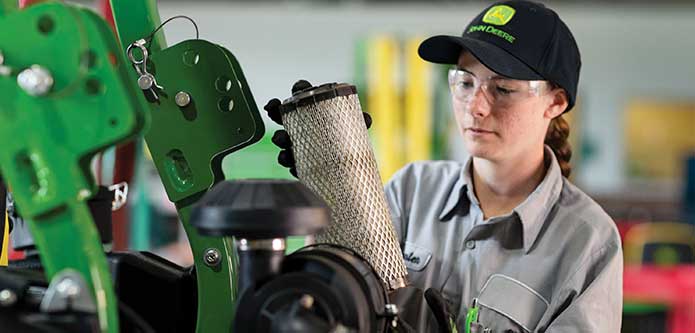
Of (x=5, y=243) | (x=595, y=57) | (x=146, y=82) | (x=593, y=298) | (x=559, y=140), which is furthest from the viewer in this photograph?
(x=595, y=57)

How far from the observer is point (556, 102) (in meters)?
1.90

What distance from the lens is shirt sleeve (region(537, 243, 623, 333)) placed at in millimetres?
1629

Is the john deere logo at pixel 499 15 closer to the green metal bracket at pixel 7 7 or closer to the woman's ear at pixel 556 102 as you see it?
the woman's ear at pixel 556 102

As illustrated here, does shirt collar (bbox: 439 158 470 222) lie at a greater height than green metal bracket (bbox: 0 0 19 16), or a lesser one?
lesser

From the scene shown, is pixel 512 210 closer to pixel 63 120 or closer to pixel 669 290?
pixel 63 120

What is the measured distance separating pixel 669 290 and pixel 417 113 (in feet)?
9.57

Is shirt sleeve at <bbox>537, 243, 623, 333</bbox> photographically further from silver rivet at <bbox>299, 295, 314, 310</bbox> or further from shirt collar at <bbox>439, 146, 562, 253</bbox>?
silver rivet at <bbox>299, 295, 314, 310</bbox>

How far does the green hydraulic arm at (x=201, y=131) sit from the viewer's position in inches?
55.4

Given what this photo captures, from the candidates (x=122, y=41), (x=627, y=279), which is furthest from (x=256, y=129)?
(x=627, y=279)

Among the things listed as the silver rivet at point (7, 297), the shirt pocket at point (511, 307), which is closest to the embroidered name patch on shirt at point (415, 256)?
the shirt pocket at point (511, 307)

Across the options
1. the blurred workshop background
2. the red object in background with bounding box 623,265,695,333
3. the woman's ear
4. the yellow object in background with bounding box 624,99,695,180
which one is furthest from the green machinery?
the yellow object in background with bounding box 624,99,695,180

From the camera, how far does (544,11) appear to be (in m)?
1.83

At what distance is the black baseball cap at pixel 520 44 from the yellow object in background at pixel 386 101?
5.30 metres

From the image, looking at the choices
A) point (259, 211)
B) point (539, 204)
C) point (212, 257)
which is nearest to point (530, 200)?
point (539, 204)
